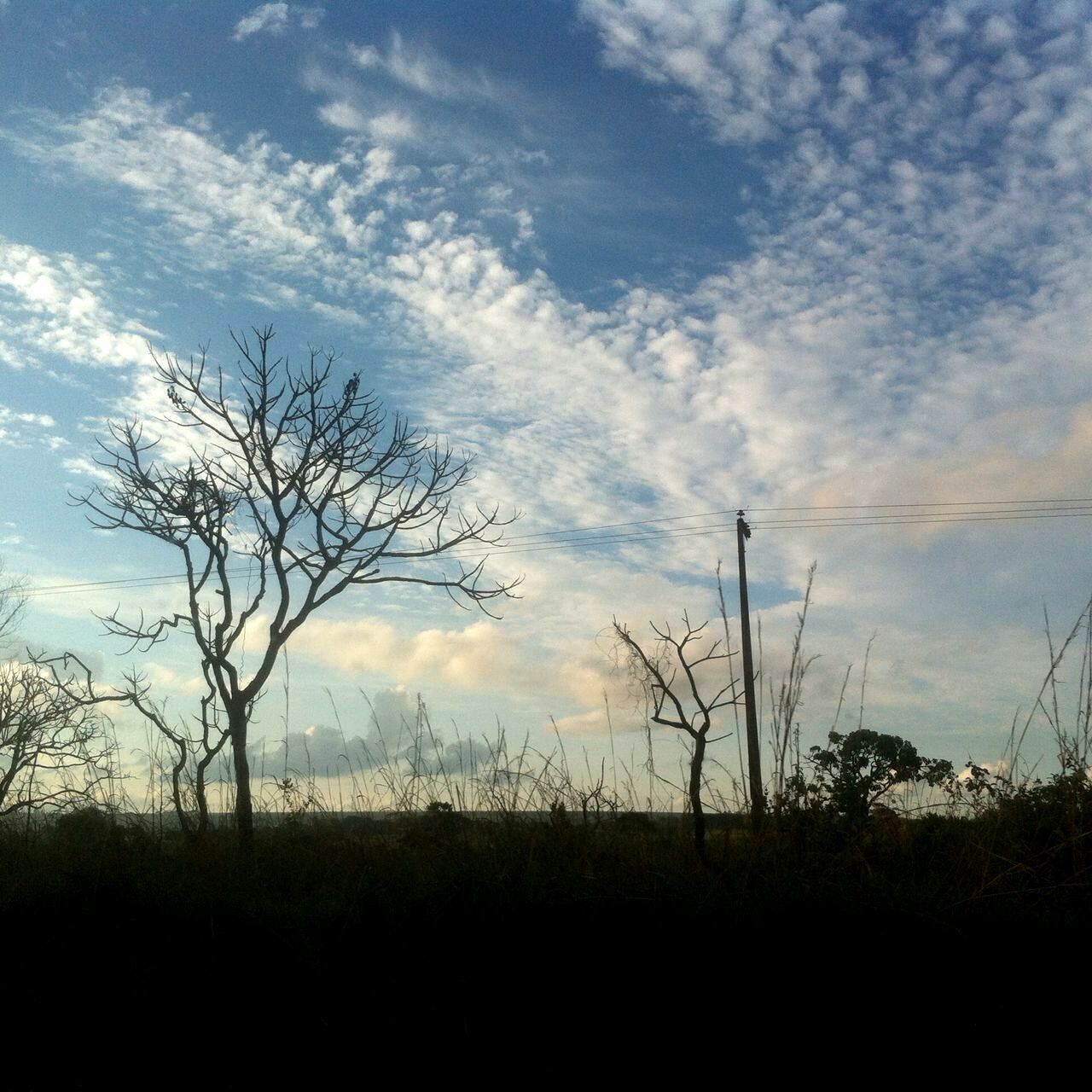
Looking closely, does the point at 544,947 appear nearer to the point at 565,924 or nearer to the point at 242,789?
the point at 565,924

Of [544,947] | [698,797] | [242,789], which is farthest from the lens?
[242,789]

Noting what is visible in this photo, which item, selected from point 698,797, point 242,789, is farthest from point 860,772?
point 242,789

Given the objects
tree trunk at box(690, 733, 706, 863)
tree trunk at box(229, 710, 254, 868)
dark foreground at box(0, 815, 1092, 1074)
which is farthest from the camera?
tree trunk at box(229, 710, 254, 868)

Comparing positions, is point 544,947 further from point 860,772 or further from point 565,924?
point 860,772

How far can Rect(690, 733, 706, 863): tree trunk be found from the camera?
523cm

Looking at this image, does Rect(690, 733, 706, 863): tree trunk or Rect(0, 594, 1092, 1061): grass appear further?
Rect(690, 733, 706, 863): tree trunk

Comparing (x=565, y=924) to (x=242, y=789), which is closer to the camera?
(x=565, y=924)

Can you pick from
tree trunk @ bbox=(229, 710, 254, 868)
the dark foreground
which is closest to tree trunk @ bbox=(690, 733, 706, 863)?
the dark foreground

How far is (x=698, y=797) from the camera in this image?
18.0ft

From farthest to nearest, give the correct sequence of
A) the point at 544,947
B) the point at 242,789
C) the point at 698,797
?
the point at 242,789
the point at 698,797
the point at 544,947

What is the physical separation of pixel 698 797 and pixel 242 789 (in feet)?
10.9

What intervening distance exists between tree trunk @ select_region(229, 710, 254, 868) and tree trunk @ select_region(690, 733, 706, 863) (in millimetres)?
2499

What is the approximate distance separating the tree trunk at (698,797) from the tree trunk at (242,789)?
2499 mm

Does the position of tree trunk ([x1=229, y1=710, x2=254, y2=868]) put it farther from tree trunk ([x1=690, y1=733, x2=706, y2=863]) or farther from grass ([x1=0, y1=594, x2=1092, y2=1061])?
tree trunk ([x1=690, y1=733, x2=706, y2=863])
